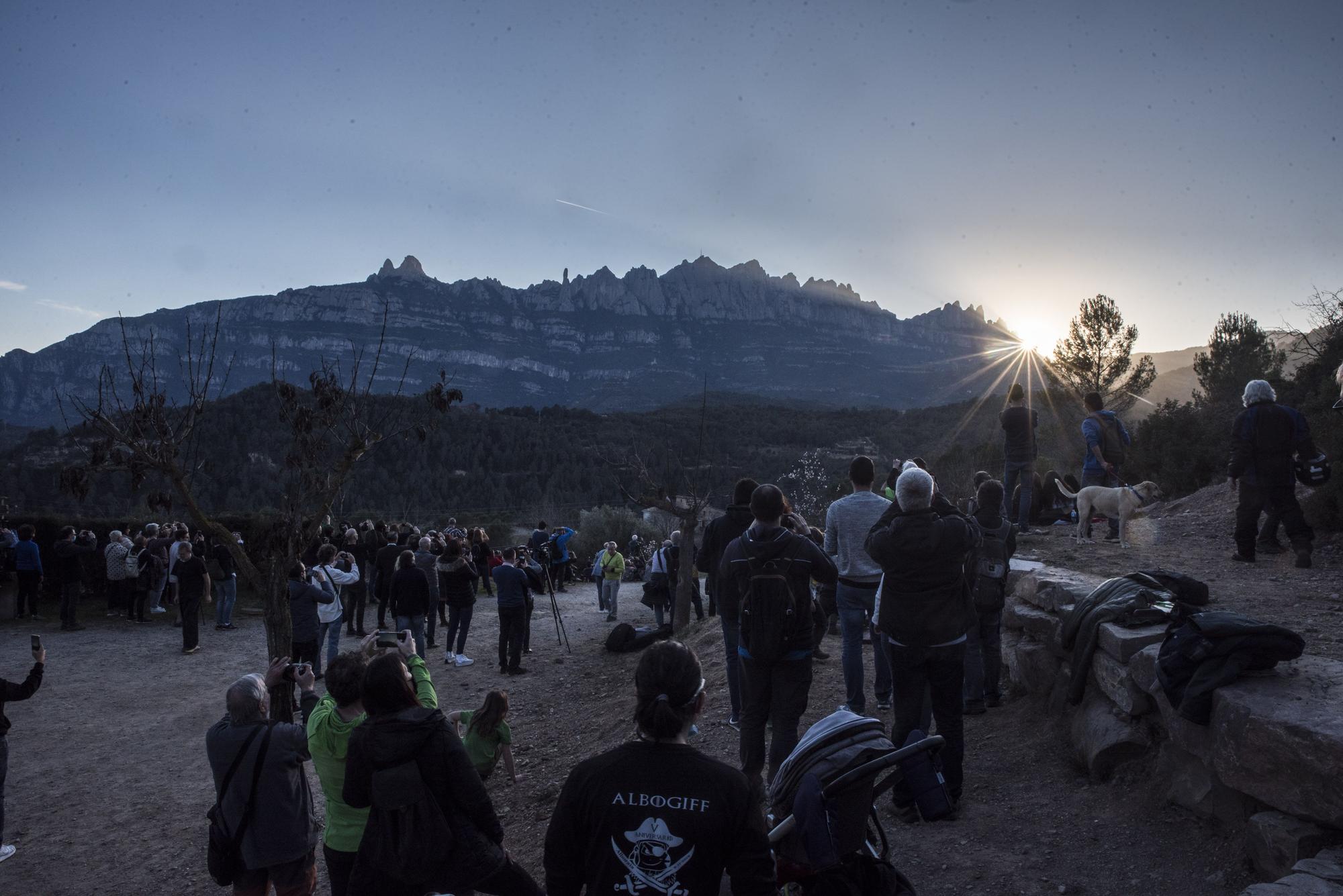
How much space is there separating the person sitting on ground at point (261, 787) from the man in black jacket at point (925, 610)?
9.62 ft

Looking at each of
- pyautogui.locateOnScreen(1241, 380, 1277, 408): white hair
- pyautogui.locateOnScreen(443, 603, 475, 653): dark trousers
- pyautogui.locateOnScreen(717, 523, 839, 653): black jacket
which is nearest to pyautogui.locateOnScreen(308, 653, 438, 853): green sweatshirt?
pyautogui.locateOnScreen(717, 523, 839, 653): black jacket

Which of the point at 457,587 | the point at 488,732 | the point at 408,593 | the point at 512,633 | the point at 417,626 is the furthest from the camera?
the point at 512,633

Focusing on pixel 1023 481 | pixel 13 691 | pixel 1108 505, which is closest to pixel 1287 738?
pixel 1108 505

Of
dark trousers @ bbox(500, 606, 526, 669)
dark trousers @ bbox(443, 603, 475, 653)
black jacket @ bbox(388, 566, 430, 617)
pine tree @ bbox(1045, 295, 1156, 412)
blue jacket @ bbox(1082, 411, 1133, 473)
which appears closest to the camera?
blue jacket @ bbox(1082, 411, 1133, 473)

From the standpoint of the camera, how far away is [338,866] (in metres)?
3.49

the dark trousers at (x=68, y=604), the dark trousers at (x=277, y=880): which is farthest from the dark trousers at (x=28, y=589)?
the dark trousers at (x=277, y=880)

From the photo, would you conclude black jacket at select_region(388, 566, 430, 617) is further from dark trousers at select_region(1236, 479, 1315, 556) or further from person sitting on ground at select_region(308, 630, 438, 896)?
dark trousers at select_region(1236, 479, 1315, 556)

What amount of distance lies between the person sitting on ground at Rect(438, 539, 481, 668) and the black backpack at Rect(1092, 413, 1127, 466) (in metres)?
8.29

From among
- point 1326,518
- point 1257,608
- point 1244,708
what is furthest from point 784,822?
point 1326,518

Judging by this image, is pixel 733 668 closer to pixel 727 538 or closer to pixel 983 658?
pixel 727 538

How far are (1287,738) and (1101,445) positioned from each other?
267 inches

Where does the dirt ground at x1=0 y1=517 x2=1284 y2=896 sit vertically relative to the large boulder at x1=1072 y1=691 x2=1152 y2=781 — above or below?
below

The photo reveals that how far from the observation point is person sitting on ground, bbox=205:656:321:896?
11.9ft

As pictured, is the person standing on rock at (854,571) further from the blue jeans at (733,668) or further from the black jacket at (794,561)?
the black jacket at (794,561)
